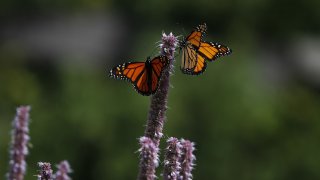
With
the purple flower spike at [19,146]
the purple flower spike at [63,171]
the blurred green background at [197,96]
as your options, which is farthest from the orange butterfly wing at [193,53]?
the blurred green background at [197,96]

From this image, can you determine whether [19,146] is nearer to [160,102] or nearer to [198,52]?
[160,102]

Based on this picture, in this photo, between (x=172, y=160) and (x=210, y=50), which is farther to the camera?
(x=210, y=50)

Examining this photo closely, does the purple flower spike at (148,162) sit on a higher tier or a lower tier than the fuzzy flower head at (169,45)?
lower

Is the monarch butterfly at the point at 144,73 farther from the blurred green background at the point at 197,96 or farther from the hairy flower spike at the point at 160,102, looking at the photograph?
the blurred green background at the point at 197,96

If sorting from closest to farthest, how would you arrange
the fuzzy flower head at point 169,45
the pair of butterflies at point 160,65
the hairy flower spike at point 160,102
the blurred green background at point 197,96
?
the hairy flower spike at point 160,102, the fuzzy flower head at point 169,45, the pair of butterflies at point 160,65, the blurred green background at point 197,96

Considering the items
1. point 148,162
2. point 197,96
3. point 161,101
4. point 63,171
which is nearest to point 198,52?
point 161,101

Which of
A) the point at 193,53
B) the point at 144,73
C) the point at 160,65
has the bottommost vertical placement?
the point at 160,65
